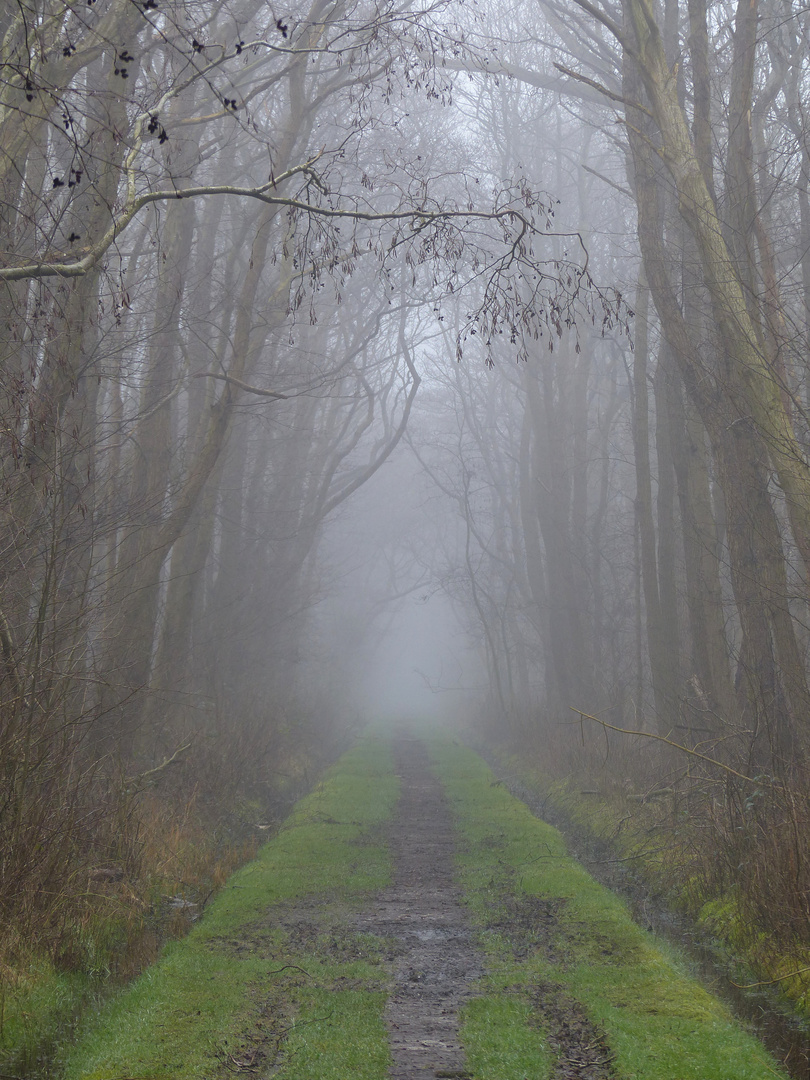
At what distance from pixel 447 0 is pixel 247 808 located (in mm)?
10665

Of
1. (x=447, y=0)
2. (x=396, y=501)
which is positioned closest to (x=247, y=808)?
(x=447, y=0)

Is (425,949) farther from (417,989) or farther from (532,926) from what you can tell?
(532,926)

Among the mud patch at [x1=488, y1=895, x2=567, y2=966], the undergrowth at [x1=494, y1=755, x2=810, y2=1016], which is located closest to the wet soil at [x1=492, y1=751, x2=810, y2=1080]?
the undergrowth at [x1=494, y1=755, x2=810, y2=1016]

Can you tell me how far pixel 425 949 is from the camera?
6621mm

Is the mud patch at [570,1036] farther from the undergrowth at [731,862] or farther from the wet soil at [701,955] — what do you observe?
the undergrowth at [731,862]

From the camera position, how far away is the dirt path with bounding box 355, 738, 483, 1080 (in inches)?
189

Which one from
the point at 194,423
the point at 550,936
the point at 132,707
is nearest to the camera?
the point at 550,936

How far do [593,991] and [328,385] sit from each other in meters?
12.5

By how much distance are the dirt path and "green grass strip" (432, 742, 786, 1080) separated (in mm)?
148

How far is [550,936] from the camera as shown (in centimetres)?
684

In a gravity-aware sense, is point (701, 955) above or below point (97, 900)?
below

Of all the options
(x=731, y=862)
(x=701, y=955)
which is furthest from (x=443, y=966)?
(x=731, y=862)

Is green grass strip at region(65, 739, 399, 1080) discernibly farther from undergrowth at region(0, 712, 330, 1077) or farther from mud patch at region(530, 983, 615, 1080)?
mud patch at region(530, 983, 615, 1080)

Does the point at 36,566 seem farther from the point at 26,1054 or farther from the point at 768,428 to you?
the point at 768,428
